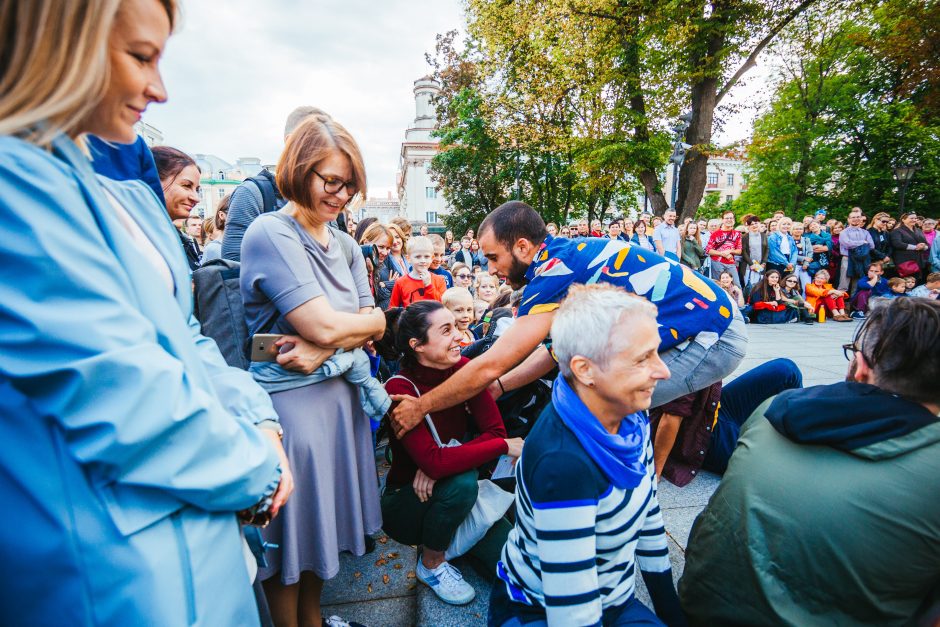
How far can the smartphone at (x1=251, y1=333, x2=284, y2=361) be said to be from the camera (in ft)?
5.42

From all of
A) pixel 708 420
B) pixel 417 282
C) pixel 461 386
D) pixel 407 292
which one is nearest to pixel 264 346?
pixel 461 386

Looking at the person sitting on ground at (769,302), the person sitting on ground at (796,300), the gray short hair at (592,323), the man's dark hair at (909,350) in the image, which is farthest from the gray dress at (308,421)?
the person sitting on ground at (796,300)

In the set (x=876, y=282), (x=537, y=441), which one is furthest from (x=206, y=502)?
(x=876, y=282)

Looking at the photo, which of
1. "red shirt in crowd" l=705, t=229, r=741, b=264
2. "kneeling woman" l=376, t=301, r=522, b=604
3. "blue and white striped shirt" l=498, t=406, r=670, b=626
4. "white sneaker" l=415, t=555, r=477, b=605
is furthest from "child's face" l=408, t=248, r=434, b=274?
"red shirt in crowd" l=705, t=229, r=741, b=264

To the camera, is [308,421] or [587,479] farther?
[308,421]

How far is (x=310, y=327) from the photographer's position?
1.64m

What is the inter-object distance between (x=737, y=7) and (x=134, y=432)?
52.3 feet

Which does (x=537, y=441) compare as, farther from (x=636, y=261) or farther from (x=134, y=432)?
(x=636, y=261)

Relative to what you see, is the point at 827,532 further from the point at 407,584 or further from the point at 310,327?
the point at 407,584

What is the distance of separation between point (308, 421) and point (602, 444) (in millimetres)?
1079

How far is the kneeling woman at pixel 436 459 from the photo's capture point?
2.28 meters

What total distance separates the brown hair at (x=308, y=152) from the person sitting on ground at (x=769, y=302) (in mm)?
11083

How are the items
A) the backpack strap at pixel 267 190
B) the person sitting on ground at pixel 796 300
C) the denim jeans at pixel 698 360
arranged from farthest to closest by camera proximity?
the person sitting on ground at pixel 796 300, the backpack strap at pixel 267 190, the denim jeans at pixel 698 360

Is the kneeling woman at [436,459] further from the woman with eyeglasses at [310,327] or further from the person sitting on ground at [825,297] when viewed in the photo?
the person sitting on ground at [825,297]
